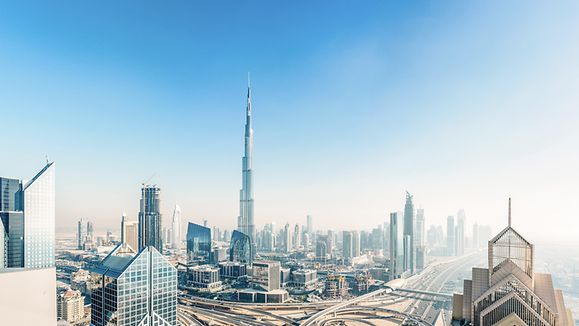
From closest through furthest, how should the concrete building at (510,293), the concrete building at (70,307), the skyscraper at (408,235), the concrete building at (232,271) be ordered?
the concrete building at (510,293) < the concrete building at (70,307) < the concrete building at (232,271) < the skyscraper at (408,235)

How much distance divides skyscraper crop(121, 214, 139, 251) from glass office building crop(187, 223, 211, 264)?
10375mm

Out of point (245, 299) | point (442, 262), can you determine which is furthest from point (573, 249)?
point (442, 262)

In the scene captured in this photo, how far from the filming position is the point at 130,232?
32.9m

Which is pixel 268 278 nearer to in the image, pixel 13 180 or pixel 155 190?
pixel 155 190

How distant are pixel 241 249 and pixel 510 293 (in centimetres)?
3502

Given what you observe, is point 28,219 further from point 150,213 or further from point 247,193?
point 247,193

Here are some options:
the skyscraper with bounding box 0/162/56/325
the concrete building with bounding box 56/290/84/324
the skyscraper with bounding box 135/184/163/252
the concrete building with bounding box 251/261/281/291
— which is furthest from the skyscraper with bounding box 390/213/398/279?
the skyscraper with bounding box 0/162/56/325

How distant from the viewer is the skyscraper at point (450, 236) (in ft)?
178

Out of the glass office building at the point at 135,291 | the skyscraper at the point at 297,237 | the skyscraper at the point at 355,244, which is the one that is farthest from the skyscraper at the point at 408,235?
the glass office building at the point at 135,291

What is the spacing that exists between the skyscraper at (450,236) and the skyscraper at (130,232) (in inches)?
1736

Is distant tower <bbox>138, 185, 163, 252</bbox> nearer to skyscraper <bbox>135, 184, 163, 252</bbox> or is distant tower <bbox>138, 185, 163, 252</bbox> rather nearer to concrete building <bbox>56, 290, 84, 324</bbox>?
skyscraper <bbox>135, 184, 163, 252</bbox>

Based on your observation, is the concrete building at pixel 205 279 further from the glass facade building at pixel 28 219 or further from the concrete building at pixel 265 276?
the glass facade building at pixel 28 219

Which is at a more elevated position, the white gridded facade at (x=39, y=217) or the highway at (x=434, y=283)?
the white gridded facade at (x=39, y=217)

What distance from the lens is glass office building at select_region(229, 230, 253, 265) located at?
131 ft
